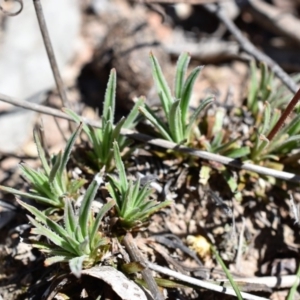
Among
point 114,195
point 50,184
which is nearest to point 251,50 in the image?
point 114,195

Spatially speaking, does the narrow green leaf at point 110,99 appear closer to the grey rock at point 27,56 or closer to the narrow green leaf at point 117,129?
the narrow green leaf at point 117,129

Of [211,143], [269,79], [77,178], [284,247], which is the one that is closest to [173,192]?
[211,143]

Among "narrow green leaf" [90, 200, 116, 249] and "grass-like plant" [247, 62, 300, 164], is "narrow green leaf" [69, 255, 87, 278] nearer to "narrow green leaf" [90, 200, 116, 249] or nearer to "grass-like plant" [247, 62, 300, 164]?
"narrow green leaf" [90, 200, 116, 249]

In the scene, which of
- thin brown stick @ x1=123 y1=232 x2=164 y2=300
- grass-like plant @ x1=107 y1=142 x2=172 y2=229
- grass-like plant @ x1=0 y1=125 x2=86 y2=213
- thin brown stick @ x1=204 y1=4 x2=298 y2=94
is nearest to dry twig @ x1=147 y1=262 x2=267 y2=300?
thin brown stick @ x1=123 y1=232 x2=164 y2=300

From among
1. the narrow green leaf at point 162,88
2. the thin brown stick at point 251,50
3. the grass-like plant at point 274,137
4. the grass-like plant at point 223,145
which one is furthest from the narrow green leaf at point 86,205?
the thin brown stick at point 251,50

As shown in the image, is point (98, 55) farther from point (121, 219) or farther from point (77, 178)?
point (121, 219)
